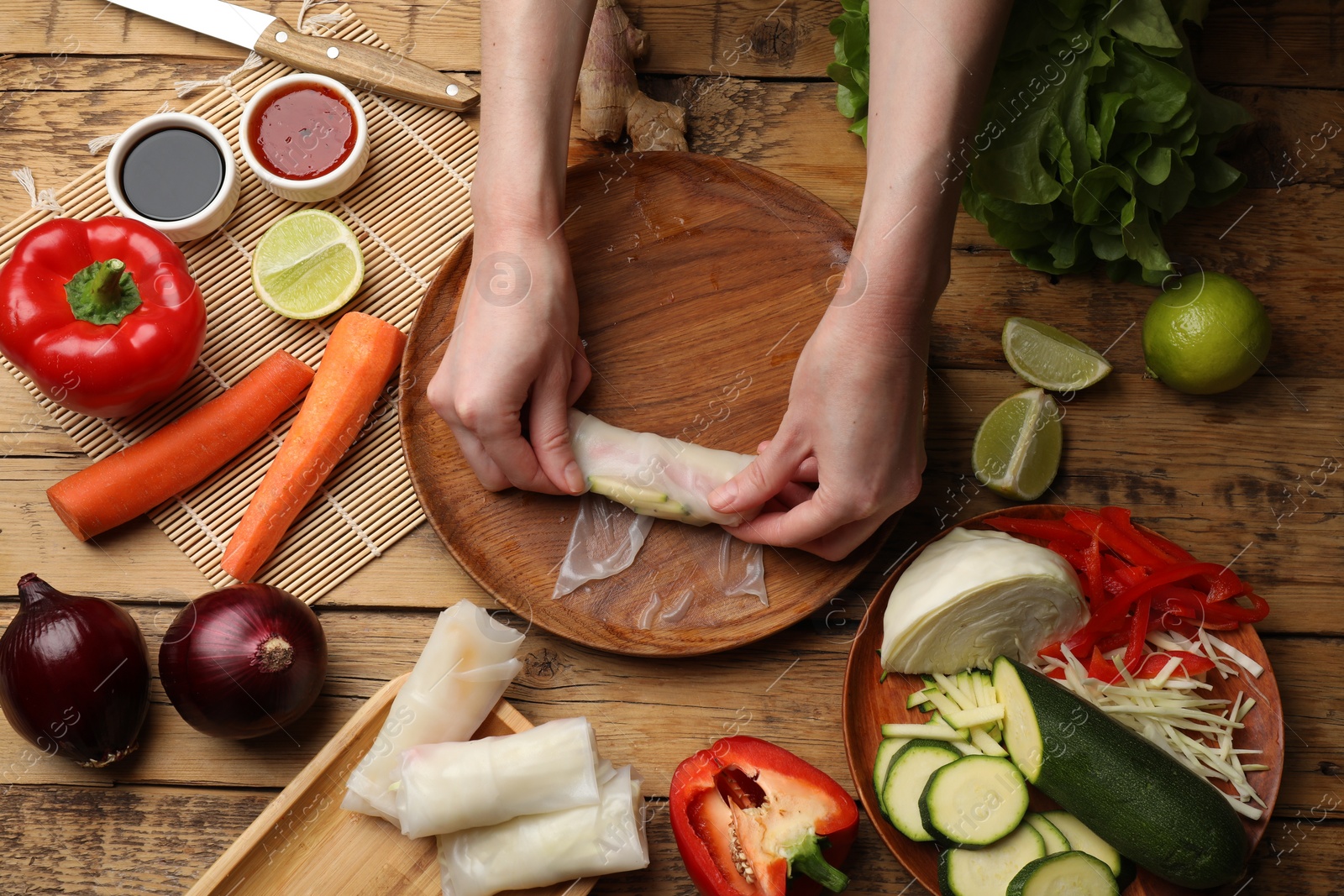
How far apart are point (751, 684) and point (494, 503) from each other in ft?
2.05

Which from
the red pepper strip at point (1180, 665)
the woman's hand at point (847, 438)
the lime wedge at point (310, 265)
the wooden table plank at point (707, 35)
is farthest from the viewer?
the wooden table plank at point (707, 35)

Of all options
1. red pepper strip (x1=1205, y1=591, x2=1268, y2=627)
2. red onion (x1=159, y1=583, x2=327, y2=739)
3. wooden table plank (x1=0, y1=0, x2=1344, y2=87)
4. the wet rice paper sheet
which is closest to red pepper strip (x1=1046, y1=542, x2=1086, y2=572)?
red pepper strip (x1=1205, y1=591, x2=1268, y2=627)

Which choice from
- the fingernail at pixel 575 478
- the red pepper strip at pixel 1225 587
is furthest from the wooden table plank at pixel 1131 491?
the fingernail at pixel 575 478

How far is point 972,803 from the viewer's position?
1643 millimetres

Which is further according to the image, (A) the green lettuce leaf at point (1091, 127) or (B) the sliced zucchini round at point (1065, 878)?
(A) the green lettuce leaf at point (1091, 127)

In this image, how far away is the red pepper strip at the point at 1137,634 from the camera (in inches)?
68.9

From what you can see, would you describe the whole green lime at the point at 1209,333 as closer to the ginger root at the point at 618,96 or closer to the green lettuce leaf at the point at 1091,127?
the green lettuce leaf at the point at 1091,127

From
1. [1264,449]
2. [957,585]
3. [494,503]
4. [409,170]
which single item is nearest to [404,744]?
[494,503]

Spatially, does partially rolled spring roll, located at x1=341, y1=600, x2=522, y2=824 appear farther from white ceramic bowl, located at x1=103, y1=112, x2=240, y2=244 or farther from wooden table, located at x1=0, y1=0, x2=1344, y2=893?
white ceramic bowl, located at x1=103, y1=112, x2=240, y2=244

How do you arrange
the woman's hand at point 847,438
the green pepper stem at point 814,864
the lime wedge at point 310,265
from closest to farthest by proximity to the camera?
1. the woman's hand at point 847,438
2. the green pepper stem at point 814,864
3. the lime wedge at point 310,265

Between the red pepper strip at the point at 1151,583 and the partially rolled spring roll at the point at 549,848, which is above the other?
the partially rolled spring roll at the point at 549,848

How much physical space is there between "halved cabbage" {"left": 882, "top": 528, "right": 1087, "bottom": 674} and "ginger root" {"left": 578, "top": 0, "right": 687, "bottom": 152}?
1.03 m

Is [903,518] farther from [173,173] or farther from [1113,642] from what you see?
[173,173]

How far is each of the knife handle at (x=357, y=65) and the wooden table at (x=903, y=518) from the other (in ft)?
0.30
